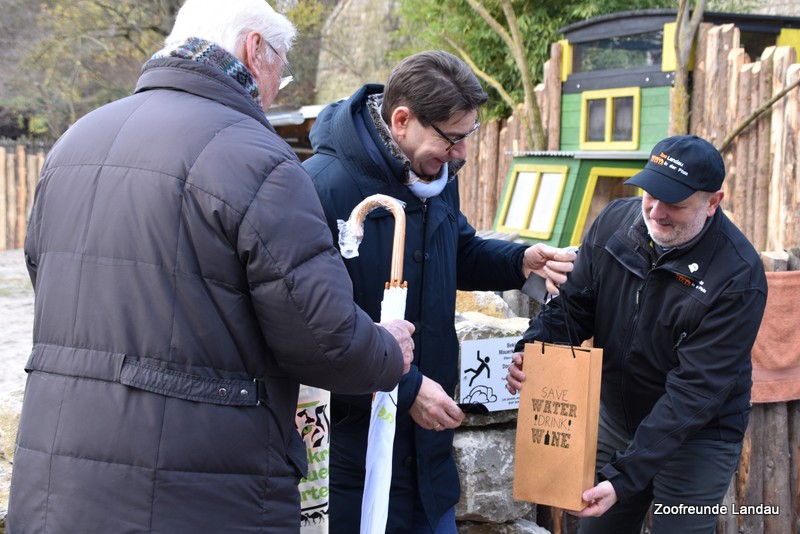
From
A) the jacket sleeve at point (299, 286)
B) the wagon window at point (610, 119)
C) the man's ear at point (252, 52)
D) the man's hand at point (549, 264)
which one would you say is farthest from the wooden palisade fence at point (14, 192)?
the jacket sleeve at point (299, 286)

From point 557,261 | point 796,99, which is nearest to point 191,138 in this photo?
point 557,261

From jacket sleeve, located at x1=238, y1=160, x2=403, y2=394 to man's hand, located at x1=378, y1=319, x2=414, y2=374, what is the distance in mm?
290

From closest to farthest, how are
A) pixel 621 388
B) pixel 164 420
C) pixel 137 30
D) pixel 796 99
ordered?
1. pixel 164 420
2. pixel 621 388
3. pixel 796 99
4. pixel 137 30

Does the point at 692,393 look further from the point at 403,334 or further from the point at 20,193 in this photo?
the point at 20,193

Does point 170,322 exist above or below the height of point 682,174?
below

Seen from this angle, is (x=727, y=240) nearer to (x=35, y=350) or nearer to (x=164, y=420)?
(x=164, y=420)

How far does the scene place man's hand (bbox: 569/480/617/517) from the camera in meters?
2.56

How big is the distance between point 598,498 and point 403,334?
3.15 feet

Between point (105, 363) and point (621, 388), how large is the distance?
Answer: 6.26 feet

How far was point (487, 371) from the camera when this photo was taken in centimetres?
335

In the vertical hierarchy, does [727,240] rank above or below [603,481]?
above

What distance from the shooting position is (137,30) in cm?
1677

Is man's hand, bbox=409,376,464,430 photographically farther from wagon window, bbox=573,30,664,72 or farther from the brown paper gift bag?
wagon window, bbox=573,30,664,72

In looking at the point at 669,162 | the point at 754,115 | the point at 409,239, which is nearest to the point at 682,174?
the point at 669,162
